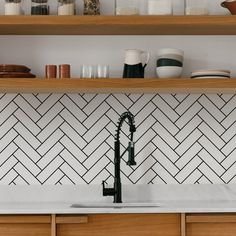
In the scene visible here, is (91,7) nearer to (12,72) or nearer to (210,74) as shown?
(12,72)

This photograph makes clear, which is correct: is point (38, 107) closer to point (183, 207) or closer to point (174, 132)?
point (174, 132)

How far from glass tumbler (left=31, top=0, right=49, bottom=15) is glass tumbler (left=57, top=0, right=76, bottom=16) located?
76 millimetres

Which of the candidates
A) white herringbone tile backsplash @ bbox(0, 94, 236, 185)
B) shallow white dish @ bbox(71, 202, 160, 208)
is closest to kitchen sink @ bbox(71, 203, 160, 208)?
shallow white dish @ bbox(71, 202, 160, 208)

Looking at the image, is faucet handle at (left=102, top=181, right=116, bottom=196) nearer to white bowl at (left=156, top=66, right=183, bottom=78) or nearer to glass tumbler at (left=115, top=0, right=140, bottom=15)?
white bowl at (left=156, top=66, right=183, bottom=78)

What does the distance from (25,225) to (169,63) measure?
1.23 meters

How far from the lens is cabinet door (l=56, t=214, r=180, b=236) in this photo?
9.64 feet

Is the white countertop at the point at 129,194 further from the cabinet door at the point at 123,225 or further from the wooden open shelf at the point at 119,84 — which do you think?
the wooden open shelf at the point at 119,84

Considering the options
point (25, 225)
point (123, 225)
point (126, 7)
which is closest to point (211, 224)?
point (123, 225)

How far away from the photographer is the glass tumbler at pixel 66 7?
10.9ft

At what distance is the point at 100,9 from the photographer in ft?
11.7

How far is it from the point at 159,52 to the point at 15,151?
1.06 m

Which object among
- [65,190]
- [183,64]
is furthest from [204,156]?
[65,190]

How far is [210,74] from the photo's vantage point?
10.6 feet

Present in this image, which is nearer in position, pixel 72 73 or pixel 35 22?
pixel 35 22
